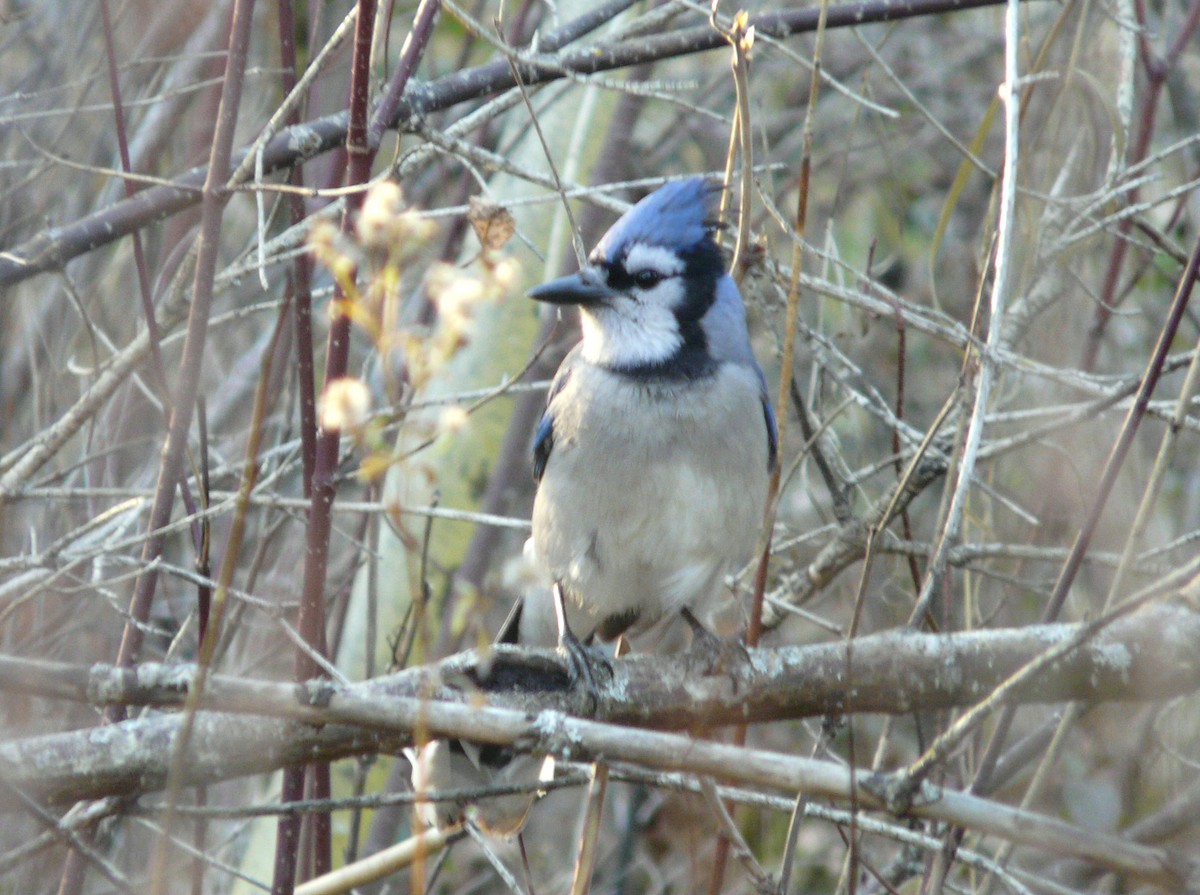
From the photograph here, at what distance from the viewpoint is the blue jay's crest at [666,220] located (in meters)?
3.02

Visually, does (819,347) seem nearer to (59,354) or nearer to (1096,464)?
(1096,464)

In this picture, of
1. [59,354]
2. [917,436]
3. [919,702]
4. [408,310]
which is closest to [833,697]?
[919,702]

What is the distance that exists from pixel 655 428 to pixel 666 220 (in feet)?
1.57

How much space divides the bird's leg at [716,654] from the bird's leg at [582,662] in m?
0.18

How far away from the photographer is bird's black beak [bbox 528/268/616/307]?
2938 mm

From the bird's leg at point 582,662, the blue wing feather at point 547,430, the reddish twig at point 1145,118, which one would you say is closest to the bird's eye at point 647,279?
the blue wing feather at point 547,430

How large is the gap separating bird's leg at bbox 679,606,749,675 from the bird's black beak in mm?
798

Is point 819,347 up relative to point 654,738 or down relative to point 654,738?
up

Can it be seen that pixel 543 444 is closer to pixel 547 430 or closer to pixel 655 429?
pixel 547 430

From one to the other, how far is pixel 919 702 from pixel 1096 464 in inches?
74.6

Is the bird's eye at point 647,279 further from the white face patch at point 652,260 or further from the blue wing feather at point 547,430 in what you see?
the blue wing feather at point 547,430

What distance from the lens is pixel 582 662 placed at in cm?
249

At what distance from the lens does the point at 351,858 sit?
299cm

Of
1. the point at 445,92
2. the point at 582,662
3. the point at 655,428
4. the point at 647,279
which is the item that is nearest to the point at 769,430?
the point at 655,428
